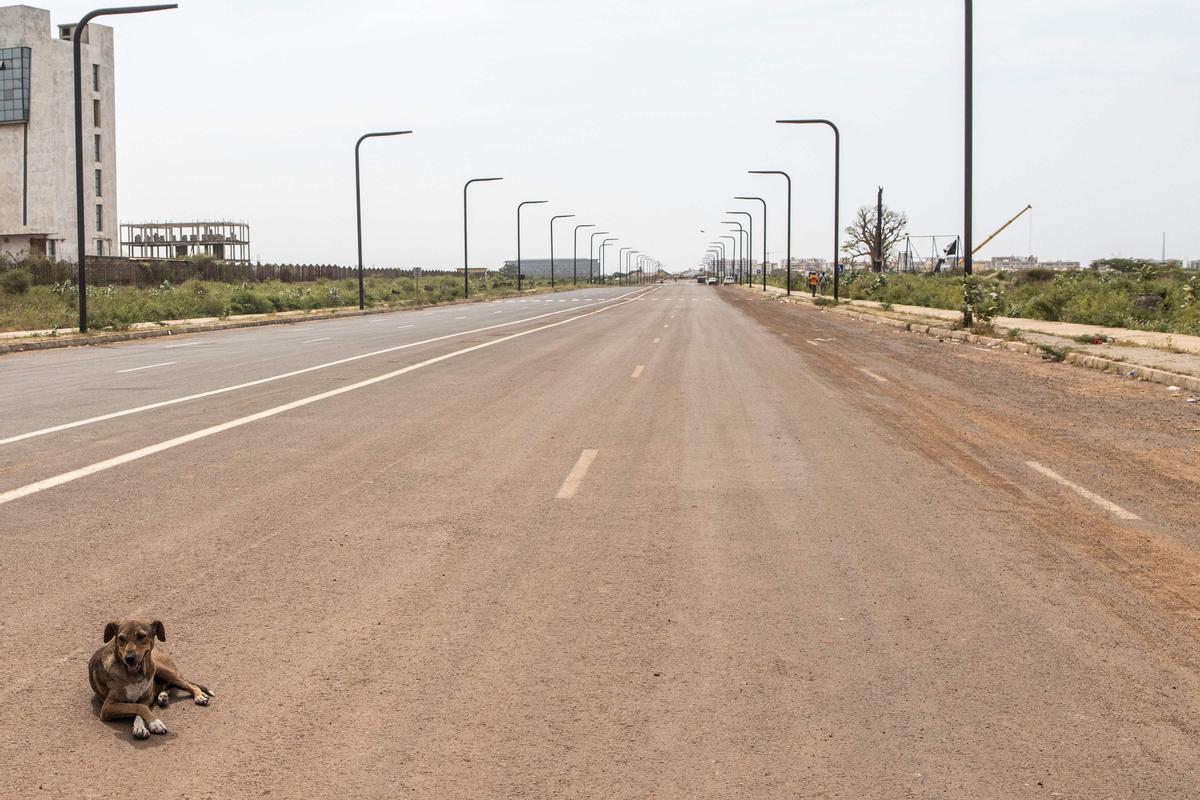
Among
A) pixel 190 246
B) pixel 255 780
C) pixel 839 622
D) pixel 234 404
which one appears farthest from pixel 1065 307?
pixel 190 246

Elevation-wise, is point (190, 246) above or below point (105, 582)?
above

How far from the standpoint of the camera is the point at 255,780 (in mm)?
4051

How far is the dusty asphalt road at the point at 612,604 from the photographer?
13.9 feet

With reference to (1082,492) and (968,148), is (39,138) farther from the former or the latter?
(1082,492)

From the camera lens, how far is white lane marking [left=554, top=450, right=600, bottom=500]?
9180mm

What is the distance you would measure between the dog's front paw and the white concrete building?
8968 cm

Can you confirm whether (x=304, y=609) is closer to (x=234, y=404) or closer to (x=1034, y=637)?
(x=1034, y=637)

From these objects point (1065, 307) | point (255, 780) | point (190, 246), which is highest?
point (190, 246)

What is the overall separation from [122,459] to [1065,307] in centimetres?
3176

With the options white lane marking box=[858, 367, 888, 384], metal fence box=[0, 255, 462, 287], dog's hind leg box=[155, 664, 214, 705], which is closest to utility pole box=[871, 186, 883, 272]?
metal fence box=[0, 255, 462, 287]

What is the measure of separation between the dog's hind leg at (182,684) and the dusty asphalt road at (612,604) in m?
0.09

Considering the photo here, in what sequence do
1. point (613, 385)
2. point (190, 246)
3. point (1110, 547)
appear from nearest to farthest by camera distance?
point (1110, 547), point (613, 385), point (190, 246)

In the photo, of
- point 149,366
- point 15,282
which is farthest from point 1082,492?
point 15,282

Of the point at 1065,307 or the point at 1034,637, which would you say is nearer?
the point at 1034,637
